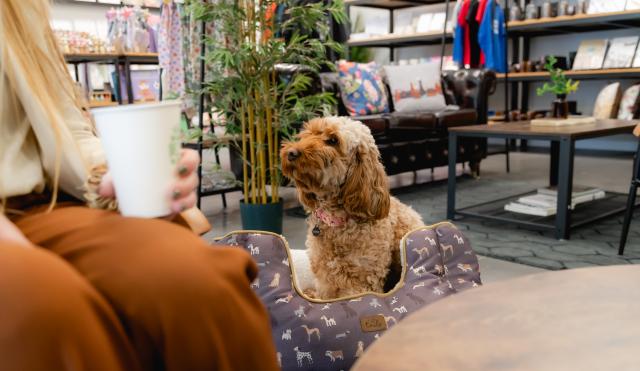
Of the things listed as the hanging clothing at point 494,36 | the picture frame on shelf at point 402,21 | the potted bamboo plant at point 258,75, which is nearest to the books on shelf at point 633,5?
the hanging clothing at point 494,36

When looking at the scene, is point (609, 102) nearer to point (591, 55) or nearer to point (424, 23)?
point (591, 55)

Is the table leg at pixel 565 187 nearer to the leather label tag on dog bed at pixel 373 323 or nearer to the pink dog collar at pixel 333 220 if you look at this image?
the pink dog collar at pixel 333 220

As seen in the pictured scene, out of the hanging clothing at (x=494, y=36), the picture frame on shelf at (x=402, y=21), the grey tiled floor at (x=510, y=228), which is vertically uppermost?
the picture frame on shelf at (x=402, y=21)

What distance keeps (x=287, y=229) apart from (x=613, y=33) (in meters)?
5.09

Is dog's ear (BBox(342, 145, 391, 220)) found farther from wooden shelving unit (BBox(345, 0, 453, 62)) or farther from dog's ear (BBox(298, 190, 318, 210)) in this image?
wooden shelving unit (BBox(345, 0, 453, 62))

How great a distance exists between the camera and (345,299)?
5.51ft

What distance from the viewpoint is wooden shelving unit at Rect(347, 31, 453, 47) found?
7.15 metres

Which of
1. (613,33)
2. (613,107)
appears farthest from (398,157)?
(613,33)

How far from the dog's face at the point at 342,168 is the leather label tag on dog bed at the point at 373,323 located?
415 millimetres

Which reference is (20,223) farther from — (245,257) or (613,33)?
(613,33)

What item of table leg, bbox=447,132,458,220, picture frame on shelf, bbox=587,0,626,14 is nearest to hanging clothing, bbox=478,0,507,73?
picture frame on shelf, bbox=587,0,626,14

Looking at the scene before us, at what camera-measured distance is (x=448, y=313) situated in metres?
0.70

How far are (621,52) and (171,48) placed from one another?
475 centimetres

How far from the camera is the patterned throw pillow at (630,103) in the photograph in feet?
19.6
